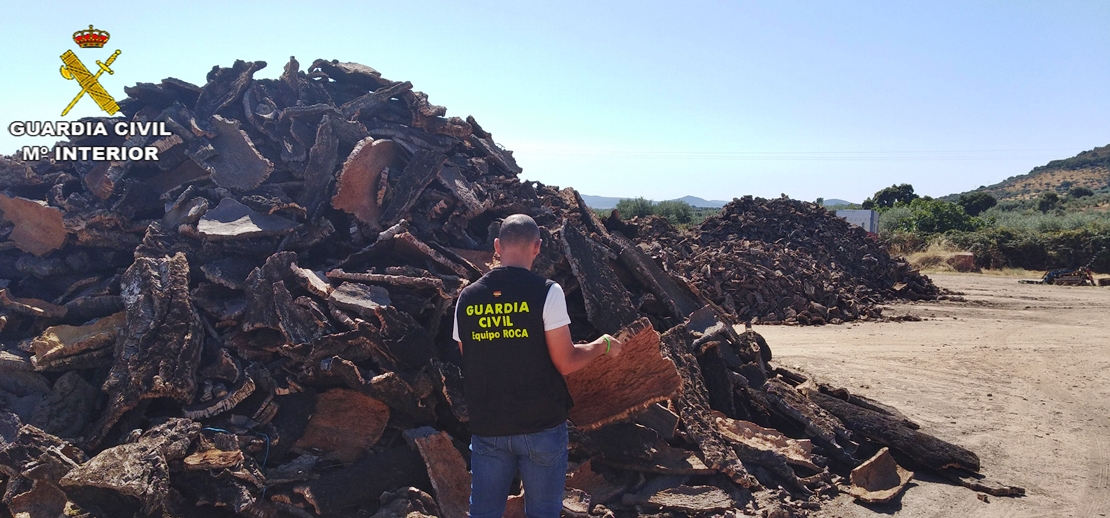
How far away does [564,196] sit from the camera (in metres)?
9.06

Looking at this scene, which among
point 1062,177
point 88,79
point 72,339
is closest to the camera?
point 72,339

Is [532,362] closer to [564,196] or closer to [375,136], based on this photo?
[375,136]

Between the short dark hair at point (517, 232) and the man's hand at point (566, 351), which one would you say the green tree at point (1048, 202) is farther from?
the short dark hair at point (517, 232)

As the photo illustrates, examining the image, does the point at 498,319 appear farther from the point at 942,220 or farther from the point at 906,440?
the point at 942,220

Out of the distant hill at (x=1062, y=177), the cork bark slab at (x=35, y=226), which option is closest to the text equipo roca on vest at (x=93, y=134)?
the cork bark slab at (x=35, y=226)

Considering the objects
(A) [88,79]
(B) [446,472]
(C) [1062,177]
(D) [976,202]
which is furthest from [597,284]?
(C) [1062,177]

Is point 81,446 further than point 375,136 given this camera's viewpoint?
No

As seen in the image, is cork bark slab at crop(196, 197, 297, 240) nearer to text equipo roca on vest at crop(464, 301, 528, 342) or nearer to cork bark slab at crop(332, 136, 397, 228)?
cork bark slab at crop(332, 136, 397, 228)

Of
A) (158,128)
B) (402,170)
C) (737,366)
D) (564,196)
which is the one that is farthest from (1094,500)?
(158,128)

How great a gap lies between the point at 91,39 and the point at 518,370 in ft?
28.0

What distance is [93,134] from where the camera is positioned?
25.2 ft

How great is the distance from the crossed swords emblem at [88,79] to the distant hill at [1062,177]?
82006 mm

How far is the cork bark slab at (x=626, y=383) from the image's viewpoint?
14.4ft

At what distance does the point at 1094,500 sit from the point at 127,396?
7.62m
